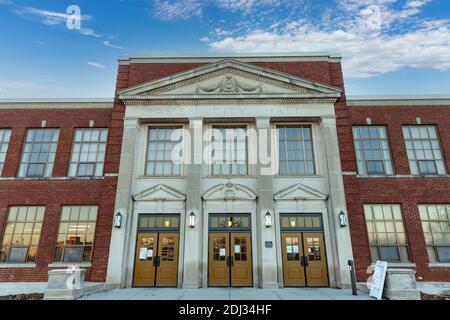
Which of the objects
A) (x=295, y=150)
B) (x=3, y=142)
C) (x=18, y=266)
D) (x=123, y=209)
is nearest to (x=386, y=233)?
(x=295, y=150)

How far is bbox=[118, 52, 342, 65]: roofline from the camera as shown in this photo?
57.9ft

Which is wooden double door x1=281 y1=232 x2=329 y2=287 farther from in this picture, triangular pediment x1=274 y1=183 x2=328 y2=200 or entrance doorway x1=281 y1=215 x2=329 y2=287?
triangular pediment x1=274 y1=183 x2=328 y2=200

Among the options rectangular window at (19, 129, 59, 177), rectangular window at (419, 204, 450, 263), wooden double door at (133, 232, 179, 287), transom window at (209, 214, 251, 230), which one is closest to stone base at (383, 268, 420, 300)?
rectangular window at (419, 204, 450, 263)

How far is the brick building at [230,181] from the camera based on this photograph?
574 inches

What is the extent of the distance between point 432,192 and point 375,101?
6.16 m

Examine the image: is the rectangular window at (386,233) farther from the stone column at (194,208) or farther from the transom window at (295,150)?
the stone column at (194,208)

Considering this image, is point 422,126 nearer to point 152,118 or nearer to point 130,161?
point 152,118

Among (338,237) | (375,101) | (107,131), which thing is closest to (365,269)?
(338,237)

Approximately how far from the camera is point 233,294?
1210 centimetres

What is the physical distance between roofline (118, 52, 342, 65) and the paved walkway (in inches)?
514

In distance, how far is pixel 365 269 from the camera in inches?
555

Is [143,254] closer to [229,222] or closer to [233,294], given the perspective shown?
[229,222]

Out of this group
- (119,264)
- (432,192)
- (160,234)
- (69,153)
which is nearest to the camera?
(119,264)

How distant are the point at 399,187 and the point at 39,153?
21297 mm
